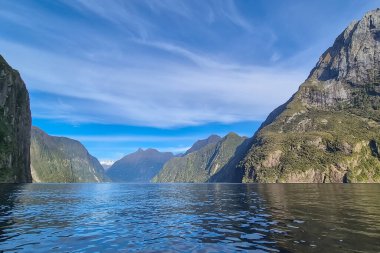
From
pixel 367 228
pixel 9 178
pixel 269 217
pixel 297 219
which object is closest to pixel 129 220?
pixel 269 217

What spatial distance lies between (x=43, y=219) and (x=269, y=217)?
2849 centimetres

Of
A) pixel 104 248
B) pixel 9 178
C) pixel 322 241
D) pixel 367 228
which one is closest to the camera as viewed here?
pixel 104 248

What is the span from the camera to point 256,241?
1083 inches

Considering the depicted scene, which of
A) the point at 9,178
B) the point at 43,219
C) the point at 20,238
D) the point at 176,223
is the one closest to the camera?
the point at 20,238

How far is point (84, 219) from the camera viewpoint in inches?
1666

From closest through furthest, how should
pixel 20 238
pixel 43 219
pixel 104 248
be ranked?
pixel 104 248, pixel 20 238, pixel 43 219

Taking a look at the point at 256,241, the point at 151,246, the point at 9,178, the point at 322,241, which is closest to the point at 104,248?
the point at 151,246

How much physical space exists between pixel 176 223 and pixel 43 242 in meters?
15.7

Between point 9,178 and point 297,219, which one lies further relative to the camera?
point 9,178

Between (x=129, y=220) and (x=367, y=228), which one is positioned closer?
(x=367, y=228)

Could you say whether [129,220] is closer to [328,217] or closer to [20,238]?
[20,238]

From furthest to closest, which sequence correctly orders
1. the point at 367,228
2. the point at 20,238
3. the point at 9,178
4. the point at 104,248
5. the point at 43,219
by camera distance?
1. the point at 9,178
2. the point at 43,219
3. the point at 367,228
4. the point at 20,238
5. the point at 104,248

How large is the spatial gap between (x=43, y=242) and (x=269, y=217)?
89.1 feet

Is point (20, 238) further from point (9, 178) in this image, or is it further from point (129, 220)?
point (9, 178)
